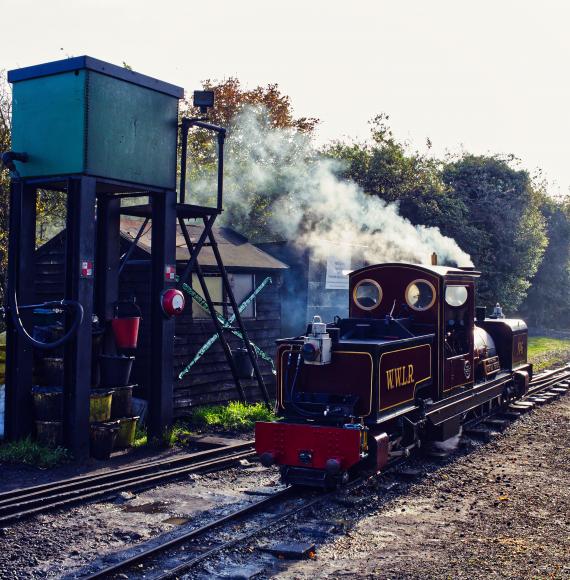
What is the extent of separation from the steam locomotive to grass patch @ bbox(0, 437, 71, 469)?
3139mm

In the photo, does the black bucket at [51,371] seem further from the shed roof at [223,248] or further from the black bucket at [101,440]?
the shed roof at [223,248]

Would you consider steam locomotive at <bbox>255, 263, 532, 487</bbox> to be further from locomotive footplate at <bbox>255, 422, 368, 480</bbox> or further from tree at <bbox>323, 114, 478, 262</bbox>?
tree at <bbox>323, 114, 478, 262</bbox>

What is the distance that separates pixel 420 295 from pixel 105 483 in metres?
4.91

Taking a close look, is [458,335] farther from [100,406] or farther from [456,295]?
[100,406]

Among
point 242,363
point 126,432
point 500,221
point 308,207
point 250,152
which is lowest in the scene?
point 126,432

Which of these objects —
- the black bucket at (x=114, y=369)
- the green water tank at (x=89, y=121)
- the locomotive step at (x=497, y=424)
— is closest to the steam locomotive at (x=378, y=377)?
the locomotive step at (x=497, y=424)

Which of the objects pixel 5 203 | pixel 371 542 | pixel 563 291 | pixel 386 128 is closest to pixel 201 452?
pixel 371 542

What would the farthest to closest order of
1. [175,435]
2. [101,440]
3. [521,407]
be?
[521,407]
[175,435]
[101,440]

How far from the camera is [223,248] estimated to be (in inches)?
588

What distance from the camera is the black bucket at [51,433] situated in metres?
10.3

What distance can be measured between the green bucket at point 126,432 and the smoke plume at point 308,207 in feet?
22.9

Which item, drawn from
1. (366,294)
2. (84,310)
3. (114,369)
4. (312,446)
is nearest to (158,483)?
(312,446)

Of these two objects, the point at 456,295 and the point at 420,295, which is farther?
the point at 456,295

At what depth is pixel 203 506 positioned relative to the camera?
26.5ft
